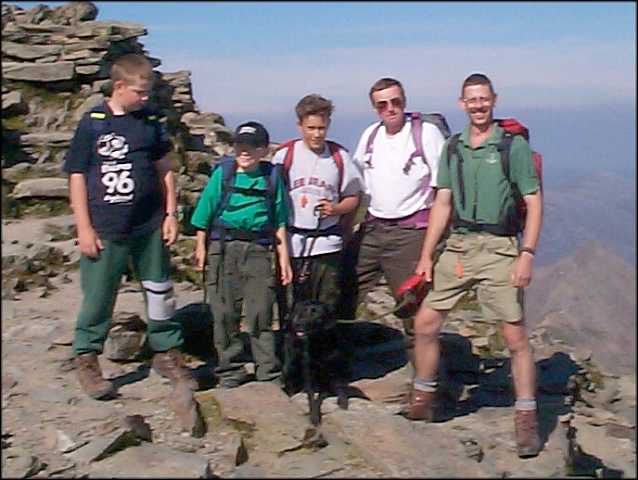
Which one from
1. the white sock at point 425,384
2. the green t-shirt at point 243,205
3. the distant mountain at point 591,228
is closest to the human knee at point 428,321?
the white sock at point 425,384

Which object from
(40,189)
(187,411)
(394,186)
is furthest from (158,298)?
(40,189)

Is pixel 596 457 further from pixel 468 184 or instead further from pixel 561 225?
pixel 561 225

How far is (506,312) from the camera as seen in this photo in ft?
23.6

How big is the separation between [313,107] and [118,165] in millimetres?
1694

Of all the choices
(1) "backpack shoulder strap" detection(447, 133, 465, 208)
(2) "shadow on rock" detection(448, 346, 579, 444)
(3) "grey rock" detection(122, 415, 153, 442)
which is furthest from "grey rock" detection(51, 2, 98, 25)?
(1) "backpack shoulder strap" detection(447, 133, 465, 208)

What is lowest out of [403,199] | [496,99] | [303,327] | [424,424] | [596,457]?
[596,457]

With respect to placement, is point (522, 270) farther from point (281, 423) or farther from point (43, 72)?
point (43, 72)

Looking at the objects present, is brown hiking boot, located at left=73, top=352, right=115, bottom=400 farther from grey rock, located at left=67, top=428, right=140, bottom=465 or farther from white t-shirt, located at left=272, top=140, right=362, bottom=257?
white t-shirt, located at left=272, top=140, right=362, bottom=257

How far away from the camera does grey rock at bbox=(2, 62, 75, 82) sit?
666 inches

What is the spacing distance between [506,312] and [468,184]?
104 centimetres

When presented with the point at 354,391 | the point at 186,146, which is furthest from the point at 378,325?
the point at 186,146

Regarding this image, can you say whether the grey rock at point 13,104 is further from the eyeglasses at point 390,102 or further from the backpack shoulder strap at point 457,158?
the backpack shoulder strap at point 457,158

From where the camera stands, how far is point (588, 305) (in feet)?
42.5

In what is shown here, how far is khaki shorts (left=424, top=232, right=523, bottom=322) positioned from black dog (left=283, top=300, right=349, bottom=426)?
1.14 metres
